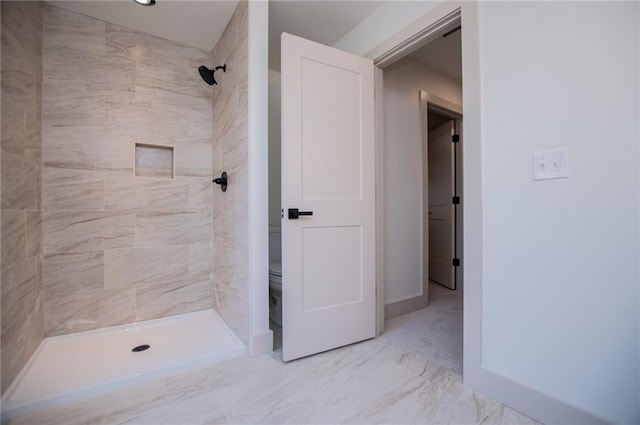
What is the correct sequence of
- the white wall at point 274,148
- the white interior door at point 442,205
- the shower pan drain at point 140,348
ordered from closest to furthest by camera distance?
the shower pan drain at point 140,348
the white wall at point 274,148
the white interior door at point 442,205

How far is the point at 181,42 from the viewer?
238cm

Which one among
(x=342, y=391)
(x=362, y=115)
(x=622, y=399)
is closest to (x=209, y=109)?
(x=362, y=115)

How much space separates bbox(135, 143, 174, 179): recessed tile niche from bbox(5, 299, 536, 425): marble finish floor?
1.54 m

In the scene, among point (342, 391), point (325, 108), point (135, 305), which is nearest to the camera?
point (342, 391)

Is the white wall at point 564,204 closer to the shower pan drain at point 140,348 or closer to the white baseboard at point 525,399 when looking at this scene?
the white baseboard at point 525,399

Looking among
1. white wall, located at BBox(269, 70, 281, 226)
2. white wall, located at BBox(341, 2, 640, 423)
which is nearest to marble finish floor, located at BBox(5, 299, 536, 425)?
white wall, located at BBox(341, 2, 640, 423)

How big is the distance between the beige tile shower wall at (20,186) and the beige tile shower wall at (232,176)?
1109mm

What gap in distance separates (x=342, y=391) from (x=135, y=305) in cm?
174

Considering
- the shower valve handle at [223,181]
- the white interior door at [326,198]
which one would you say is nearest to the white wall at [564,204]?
the white interior door at [326,198]

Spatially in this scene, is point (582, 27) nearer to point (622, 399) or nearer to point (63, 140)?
point (622, 399)

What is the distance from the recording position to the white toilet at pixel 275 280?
209 centimetres

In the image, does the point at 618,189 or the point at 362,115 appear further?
the point at 362,115

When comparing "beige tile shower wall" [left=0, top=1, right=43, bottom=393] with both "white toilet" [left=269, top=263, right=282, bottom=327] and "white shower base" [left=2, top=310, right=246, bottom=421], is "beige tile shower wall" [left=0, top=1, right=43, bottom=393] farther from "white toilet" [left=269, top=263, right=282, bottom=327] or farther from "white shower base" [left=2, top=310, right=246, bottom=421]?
"white toilet" [left=269, top=263, right=282, bottom=327]

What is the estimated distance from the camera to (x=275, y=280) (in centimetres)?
209
